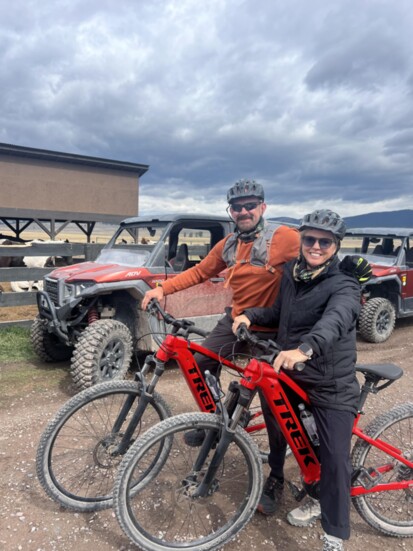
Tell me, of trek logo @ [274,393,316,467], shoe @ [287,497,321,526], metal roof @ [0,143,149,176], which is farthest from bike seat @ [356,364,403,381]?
metal roof @ [0,143,149,176]

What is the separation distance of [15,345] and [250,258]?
514cm

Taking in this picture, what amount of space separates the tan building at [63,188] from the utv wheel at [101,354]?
1367 cm

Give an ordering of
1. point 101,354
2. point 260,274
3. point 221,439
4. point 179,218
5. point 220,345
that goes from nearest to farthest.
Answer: point 221,439, point 260,274, point 220,345, point 101,354, point 179,218

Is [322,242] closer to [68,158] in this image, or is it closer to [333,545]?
[333,545]

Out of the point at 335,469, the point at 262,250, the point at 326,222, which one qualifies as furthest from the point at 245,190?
the point at 335,469

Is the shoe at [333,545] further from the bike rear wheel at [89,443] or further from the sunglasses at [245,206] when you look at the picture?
the sunglasses at [245,206]

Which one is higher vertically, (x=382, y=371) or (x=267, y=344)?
(x=267, y=344)

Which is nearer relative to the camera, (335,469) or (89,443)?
(335,469)

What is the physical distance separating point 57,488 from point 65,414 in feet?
1.78

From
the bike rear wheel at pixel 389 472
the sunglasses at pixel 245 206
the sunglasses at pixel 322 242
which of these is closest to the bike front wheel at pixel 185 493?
the bike rear wheel at pixel 389 472

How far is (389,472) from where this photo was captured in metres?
2.70

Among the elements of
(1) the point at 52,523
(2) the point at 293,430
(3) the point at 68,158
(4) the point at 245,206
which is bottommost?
(1) the point at 52,523

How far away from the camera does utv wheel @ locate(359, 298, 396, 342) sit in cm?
760

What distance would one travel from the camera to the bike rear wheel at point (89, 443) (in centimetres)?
271
